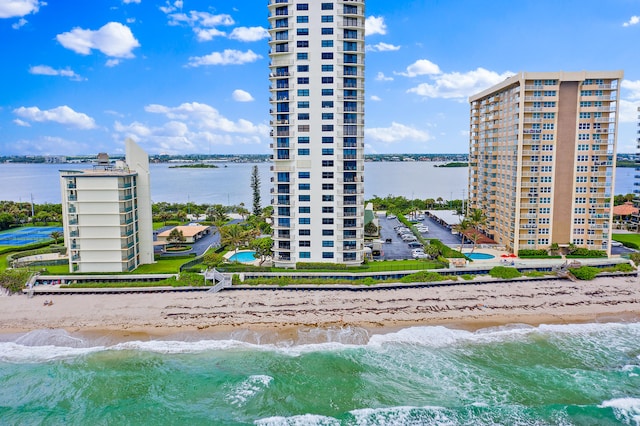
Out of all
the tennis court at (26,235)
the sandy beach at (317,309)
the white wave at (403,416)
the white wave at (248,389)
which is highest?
the tennis court at (26,235)

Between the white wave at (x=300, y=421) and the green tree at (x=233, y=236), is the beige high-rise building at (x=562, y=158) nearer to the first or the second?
the green tree at (x=233, y=236)

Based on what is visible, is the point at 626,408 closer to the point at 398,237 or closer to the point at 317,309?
the point at 317,309

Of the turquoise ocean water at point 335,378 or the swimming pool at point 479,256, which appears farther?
the swimming pool at point 479,256

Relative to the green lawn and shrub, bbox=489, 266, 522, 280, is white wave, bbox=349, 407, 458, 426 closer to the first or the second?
shrub, bbox=489, 266, 522, 280

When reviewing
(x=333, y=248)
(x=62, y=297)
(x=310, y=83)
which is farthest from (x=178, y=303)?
(x=310, y=83)

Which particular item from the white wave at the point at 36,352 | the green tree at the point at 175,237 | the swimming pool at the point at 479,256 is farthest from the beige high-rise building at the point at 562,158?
the white wave at the point at 36,352

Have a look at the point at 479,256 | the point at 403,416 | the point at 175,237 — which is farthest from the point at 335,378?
the point at 175,237
